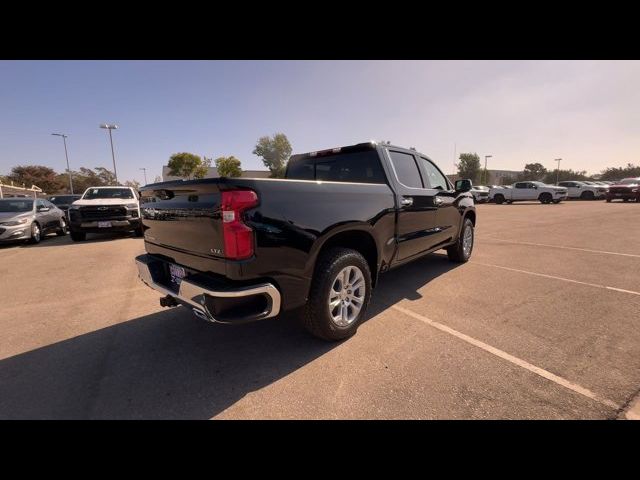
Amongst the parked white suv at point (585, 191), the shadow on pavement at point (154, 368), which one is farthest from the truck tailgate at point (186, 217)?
the parked white suv at point (585, 191)

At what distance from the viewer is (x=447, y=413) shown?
1.94 meters

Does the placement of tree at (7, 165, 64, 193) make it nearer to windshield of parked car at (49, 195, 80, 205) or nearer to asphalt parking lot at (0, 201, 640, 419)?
windshield of parked car at (49, 195, 80, 205)

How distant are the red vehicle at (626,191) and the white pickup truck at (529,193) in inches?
→ 164

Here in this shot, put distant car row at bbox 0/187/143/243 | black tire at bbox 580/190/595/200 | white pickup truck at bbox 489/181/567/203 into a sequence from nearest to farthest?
distant car row at bbox 0/187/143/243, white pickup truck at bbox 489/181/567/203, black tire at bbox 580/190/595/200

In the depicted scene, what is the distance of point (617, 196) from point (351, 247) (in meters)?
30.8

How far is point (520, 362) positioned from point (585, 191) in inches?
1352

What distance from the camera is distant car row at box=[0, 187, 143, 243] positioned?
8.59m

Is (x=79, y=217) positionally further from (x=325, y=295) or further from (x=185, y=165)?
(x=185, y=165)

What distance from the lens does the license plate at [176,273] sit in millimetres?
2586

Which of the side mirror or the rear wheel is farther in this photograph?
the rear wheel

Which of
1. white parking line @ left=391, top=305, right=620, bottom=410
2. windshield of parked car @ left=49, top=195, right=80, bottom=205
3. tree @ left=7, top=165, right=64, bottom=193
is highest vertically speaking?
tree @ left=7, top=165, right=64, bottom=193

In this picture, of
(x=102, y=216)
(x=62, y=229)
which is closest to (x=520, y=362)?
(x=102, y=216)

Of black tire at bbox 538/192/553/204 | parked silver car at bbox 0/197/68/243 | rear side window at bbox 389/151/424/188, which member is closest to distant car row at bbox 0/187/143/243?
parked silver car at bbox 0/197/68/243
